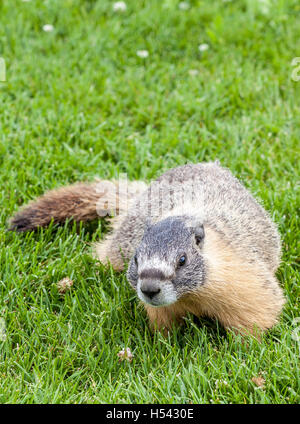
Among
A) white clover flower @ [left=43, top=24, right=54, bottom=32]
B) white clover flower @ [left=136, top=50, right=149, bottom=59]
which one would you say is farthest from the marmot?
white clover flower @ [left=43, top=24, right=54, bottom=32]

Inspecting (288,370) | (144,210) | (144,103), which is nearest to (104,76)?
(144,103)

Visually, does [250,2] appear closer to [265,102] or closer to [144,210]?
[265,102]

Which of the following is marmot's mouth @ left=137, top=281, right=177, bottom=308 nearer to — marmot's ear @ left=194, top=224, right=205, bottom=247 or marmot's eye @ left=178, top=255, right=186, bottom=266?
marmot's eye @ left=178, top=255, right=186, bottom=266

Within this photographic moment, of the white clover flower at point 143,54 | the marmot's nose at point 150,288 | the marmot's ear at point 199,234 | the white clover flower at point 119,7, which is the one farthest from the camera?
the white clover flower at point 119,7

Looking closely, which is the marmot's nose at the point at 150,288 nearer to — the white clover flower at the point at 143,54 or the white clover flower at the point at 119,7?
the white clover flower at the point at 143,54

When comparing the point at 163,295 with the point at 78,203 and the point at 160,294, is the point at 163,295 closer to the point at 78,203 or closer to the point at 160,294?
the point at 160,294

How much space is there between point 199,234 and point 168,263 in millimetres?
337

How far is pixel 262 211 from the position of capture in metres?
4.55

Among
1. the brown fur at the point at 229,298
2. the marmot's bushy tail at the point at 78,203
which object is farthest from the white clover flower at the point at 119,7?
the brown fur at the point at 229,298

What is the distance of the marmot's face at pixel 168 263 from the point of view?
135 inches

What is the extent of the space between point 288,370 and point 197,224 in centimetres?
97

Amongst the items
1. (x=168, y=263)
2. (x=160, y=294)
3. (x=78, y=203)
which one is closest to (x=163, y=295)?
(x=160, y=294)

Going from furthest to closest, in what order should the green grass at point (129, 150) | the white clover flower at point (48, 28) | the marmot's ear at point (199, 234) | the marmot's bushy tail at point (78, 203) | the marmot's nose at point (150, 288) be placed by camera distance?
the white clover flower at point (48, 28)
the marmot's bushy tail at point (78, 203)
the marmot's ear at point (199, 234)
the green grass at point (129, 150)
the marmot's nose at point (150, 288)

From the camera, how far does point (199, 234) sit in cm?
371
